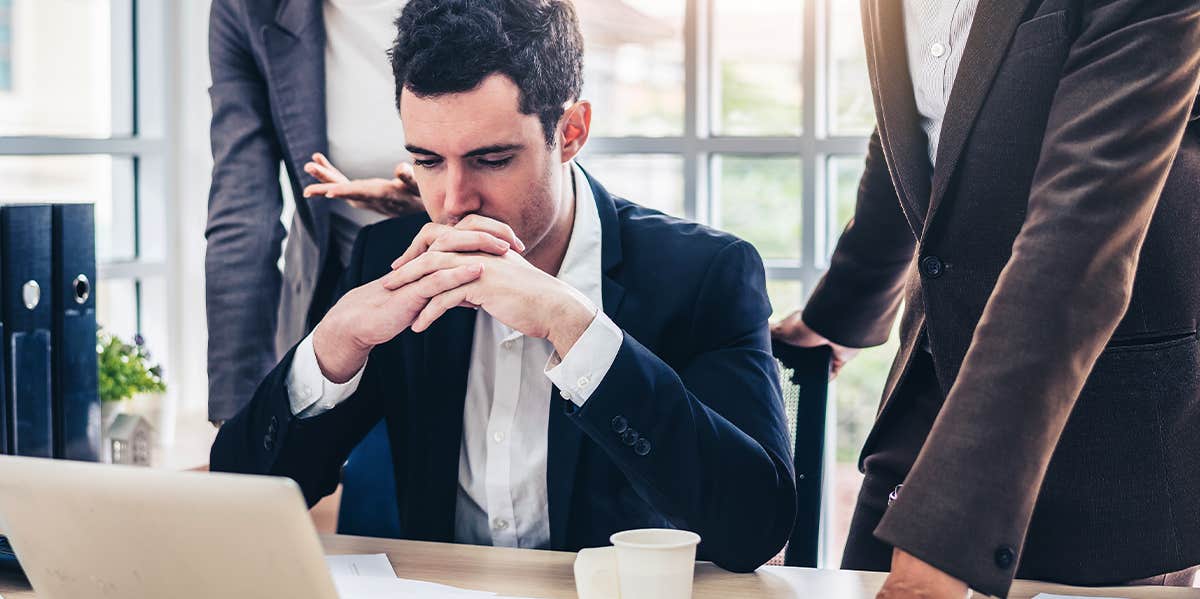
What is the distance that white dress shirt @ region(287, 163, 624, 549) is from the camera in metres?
1.59

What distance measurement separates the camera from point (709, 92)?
3.16 metres

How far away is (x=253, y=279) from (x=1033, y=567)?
4.92 feet

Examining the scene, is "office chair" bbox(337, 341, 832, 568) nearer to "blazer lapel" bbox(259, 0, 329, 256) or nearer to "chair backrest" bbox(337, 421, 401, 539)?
"chair backrest" bbox(337, 421, 401, 539)

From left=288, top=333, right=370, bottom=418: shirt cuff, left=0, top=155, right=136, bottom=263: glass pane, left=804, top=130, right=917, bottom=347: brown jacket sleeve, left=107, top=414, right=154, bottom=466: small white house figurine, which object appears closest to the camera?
left=288, top=333, right=370, bottom=418: shirt cuff

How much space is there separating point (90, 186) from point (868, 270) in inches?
82.9

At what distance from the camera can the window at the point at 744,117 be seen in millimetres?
3053

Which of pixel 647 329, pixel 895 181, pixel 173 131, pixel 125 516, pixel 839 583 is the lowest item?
pixel 839 583

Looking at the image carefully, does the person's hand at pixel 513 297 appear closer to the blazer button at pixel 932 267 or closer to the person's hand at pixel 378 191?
the blazer button at pixel 932 267

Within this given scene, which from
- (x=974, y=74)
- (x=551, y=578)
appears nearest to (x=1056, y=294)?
(x=974, y=74)

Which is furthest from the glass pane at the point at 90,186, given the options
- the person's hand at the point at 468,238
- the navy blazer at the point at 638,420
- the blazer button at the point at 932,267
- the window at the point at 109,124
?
the blazer button at the point at 932,267

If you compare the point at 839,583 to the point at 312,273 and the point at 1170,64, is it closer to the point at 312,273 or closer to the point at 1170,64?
the point at 1170,64

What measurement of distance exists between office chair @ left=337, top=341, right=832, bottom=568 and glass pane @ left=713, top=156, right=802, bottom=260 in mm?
1324

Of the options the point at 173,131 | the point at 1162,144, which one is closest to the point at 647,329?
the point at 1162,144

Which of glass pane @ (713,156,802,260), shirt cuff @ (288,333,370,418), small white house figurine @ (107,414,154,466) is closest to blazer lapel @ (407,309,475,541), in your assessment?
shirt cuff @ (288,333,370,418)
